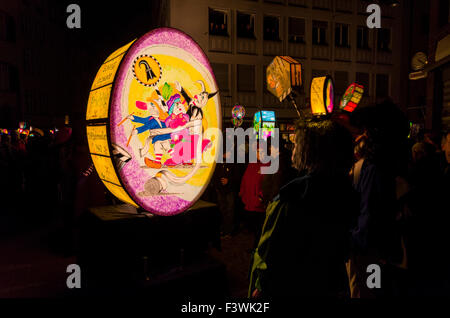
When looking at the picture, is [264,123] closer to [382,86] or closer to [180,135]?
[382,86]

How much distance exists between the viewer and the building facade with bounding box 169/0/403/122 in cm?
1981

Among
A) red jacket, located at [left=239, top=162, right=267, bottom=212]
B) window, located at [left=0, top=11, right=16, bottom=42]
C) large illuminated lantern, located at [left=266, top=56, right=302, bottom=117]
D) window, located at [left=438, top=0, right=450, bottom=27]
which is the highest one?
window, located at [left=0, top=11, right=16, bottom=42]

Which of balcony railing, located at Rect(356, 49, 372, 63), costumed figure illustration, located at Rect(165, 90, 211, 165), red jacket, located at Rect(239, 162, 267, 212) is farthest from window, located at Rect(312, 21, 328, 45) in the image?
costumed figure illustration, located at Rect(165, 90, 211, 165)

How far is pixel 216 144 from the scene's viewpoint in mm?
2918

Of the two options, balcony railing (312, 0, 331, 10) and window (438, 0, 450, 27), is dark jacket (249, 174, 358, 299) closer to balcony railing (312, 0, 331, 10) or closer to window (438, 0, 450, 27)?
window (438, 0, 450, 27)

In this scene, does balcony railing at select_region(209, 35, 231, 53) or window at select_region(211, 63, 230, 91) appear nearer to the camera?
balcony railing at select_region(209, 35, 231, 53)

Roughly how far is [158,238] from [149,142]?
2.79ft

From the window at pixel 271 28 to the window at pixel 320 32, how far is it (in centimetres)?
285

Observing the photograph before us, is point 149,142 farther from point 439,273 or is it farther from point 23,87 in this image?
point 23,87

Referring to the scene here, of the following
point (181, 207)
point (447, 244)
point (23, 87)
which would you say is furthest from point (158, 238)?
point (23, 87)

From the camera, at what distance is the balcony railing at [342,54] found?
72.6ft

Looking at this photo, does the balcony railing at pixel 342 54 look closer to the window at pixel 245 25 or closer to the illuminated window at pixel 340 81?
the illuminated window at pixel 340 81

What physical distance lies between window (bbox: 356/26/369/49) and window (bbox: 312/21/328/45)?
259cm

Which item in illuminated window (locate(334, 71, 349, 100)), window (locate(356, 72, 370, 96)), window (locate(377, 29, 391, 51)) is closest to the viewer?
illuminated window (locate(334, 71, 349, 100))
